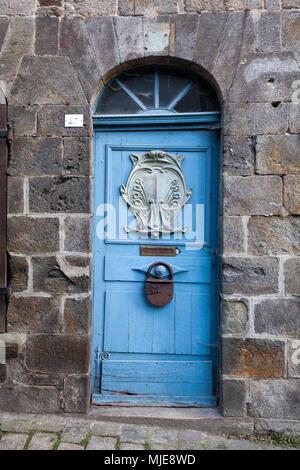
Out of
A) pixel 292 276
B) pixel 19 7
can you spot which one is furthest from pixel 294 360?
pixel 19 7

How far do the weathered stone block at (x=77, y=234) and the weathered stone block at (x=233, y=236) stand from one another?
1110 mm

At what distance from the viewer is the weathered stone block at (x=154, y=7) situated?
2676 millimetres

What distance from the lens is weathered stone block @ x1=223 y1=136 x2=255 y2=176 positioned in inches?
103

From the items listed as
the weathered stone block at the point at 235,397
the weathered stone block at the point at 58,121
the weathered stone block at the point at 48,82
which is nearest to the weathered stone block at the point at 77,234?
the weathered stone block at the point at 58,121

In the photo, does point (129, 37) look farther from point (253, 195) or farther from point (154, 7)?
point (253, 195)

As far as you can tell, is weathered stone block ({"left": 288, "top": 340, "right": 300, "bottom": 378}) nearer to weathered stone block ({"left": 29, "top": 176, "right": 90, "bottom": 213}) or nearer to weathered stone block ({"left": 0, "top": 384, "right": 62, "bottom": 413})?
weathered stone block ({"left": 0, "top": 384, "right": 62, "bottom": 413})

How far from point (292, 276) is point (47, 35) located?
2779 mm

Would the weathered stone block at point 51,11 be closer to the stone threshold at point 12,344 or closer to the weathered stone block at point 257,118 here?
the weathered stone block at point 257,118

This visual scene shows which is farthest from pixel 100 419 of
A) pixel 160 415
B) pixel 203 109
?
pixel 203 109

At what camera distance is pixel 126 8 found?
2695 millimetres

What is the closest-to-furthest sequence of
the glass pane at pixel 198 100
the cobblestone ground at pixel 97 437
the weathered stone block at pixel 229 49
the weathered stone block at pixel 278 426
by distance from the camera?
the cobblestone ground at pixel 97 437 < the weathered stone block at pixel 278 426 < the weathered stone block at pixel 229 49 < the glass pane at pixel 198 100

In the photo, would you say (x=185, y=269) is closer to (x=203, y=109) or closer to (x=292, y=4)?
(x=203, y=109)

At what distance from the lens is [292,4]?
8.57ft

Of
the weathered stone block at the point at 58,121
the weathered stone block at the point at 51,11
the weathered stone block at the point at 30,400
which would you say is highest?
the weathered stone block at the point at 51,11
